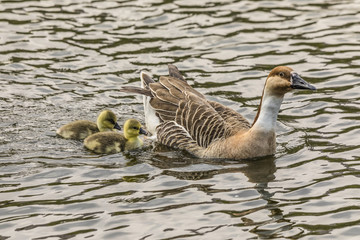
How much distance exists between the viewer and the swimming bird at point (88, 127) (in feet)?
40.2

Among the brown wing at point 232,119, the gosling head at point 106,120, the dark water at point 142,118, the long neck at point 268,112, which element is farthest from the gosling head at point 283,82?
the gosling head at point 106,120

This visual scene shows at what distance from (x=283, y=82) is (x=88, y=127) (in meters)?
3.36

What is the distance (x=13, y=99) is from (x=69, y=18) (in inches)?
161

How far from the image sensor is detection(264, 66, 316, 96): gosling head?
11.0m

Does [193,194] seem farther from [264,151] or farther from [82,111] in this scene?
[82,111]

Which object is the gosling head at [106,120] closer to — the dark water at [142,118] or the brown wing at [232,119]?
the dark water at [142,118]

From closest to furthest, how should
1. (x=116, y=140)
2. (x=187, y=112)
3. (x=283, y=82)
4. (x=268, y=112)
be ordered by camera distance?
(x=283, y=82), (x=268, y=112), (x=116, y=140), (x=187, y=112)

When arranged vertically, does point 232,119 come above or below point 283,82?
below

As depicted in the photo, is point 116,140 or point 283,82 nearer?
point 283,82

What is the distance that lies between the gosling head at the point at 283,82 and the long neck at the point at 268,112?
104 millimetres

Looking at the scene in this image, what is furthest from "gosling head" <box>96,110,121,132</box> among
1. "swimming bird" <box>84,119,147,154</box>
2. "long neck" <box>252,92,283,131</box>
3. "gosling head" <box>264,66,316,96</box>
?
"gosling head" <box>264,66,316,96</box>

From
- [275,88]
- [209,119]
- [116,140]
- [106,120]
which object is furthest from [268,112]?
[106,120]

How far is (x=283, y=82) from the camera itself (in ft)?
36.2

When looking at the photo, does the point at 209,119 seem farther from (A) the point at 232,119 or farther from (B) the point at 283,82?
(B) the point at 283,82
